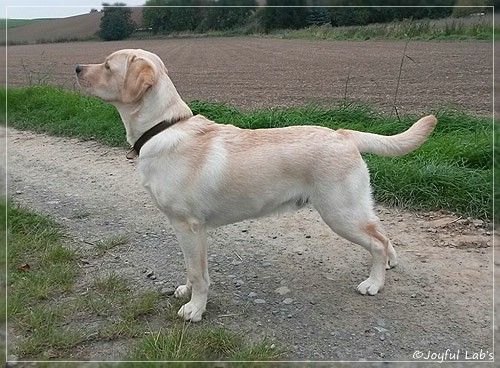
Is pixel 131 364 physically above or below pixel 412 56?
below

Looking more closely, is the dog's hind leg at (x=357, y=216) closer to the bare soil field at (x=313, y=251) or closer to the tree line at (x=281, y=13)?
the bare soil field at (x=313, y=251)

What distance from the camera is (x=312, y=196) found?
324cm

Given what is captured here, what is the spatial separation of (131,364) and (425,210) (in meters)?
3.05

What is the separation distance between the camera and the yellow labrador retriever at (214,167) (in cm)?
312

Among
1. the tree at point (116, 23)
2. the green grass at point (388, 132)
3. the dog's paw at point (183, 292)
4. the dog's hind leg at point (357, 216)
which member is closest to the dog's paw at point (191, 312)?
the dog's paw at point (183, 292)

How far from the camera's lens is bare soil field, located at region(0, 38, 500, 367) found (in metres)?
3.03

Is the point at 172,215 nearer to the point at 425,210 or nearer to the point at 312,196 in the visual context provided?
the point at 312,196

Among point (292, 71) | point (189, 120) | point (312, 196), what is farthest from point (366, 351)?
point (292, 71)

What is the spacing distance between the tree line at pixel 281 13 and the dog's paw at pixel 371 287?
1681mm

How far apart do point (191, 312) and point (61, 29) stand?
A: 2.98m

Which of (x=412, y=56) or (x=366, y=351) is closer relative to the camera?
(x=366, y=351)

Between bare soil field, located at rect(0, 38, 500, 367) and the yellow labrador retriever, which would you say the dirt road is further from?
the yellow labrador retriever

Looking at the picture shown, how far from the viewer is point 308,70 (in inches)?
323

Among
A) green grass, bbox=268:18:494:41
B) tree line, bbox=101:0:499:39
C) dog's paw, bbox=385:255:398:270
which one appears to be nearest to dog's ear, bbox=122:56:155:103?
tree line, bbox=101:0:499:39
